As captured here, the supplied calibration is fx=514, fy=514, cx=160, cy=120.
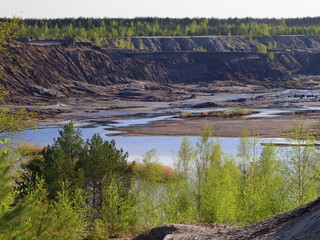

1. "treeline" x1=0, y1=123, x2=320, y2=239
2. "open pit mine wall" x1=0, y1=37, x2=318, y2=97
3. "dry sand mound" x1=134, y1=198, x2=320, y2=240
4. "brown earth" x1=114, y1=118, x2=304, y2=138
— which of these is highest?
"open pit mine wall" x1=0, y1=37, x2=318, y2=97

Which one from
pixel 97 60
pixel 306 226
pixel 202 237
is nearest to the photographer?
pixel 306 226

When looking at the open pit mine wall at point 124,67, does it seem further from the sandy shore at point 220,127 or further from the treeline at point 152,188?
the treeline at point 152,188

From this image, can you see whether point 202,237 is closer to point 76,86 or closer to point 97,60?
point 76,86

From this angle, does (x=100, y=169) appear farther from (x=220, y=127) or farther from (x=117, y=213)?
(x=220, y=127)

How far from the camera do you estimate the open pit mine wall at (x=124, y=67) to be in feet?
416

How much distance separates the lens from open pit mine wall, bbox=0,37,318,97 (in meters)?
127

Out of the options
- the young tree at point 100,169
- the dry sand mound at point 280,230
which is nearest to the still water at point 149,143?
the young tree at point 100,169

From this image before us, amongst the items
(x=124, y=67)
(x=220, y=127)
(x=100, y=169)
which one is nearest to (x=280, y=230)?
(x=100, y=169)

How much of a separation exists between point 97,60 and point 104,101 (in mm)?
36853

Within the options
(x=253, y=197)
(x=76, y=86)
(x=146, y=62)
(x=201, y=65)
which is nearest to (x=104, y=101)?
(x=76, y=86)

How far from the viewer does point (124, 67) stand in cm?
Result: 15438

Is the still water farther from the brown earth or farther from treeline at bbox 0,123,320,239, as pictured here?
treeline at bbox 0,123,320,239

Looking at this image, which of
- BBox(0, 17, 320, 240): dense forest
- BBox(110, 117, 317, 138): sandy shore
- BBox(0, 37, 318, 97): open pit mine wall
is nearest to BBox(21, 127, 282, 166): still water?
BBox(110, 117, 317, 138): sandy shore

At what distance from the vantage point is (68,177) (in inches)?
1332
